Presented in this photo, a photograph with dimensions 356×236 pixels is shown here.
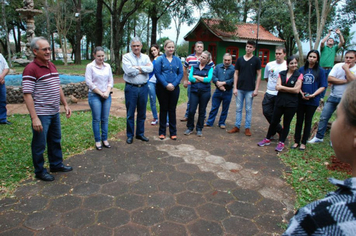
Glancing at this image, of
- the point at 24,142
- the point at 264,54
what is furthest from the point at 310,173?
the point at 264,54

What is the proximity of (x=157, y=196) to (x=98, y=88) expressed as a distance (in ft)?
7.17

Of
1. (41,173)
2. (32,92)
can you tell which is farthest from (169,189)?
(32,92)

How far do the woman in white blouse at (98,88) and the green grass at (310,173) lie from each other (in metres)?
3.20

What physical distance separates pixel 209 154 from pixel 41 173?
8.84 feet

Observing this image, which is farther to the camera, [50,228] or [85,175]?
[85,175]

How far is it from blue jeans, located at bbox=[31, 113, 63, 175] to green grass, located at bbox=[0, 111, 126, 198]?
0.33m

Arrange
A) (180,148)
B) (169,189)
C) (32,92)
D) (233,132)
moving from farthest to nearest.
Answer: (233,132) → (180,148) → (169,189) → (32,92)

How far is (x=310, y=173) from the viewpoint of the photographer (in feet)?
13.0

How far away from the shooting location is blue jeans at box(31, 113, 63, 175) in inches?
131

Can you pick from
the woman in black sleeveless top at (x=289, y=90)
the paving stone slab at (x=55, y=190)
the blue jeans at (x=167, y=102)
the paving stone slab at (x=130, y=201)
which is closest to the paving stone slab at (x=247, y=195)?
the paving stone slab at (x=130, y=201)

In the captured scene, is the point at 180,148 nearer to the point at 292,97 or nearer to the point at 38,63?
the point at 292,97

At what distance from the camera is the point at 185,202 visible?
309 cm

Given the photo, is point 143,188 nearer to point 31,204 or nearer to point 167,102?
point 31,204

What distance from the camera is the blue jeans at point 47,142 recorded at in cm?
333
